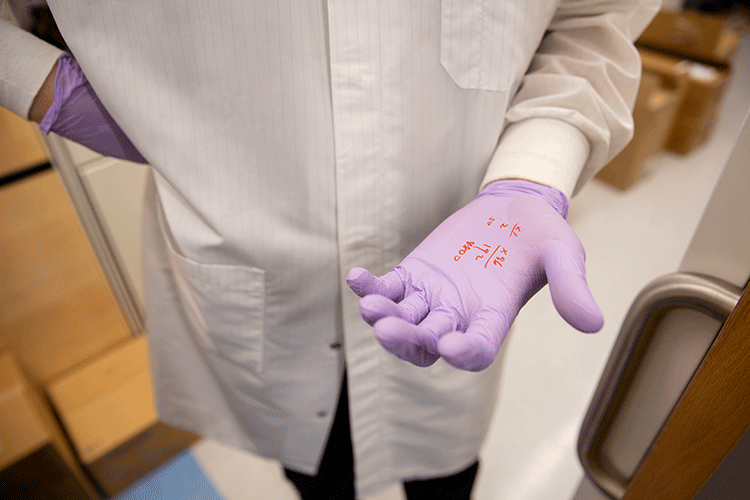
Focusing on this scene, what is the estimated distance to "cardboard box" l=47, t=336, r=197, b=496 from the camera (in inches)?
50.6

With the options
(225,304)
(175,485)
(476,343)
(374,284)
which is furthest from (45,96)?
(175,485)

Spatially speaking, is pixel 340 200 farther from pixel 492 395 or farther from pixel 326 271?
pixel 492 395

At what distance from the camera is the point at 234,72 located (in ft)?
1.90

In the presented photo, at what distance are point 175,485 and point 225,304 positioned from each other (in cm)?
94

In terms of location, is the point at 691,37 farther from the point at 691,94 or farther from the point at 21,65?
the point at 21,65

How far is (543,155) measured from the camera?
568mm

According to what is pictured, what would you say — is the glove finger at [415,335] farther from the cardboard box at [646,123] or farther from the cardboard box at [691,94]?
the cardboard box at [691,94]

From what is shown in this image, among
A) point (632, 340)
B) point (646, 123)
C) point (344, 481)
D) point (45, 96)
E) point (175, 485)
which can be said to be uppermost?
point (45, 96)

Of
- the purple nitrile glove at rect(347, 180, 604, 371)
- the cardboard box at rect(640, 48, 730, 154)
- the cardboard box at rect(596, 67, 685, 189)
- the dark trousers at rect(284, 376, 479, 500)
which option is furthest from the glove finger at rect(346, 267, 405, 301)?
the cardboard box at rect(640, 48, 730, 154)

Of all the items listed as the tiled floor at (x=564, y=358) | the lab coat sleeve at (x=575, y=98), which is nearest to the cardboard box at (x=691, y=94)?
the tiled floor at (x=564, y=358)

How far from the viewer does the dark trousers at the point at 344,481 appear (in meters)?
1.00

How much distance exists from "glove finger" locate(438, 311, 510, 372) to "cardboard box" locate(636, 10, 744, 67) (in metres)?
2.99

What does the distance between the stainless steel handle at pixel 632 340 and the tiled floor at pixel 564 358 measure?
0.86ft

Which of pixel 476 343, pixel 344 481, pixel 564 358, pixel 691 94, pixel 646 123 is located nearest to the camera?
pixel 476 343
